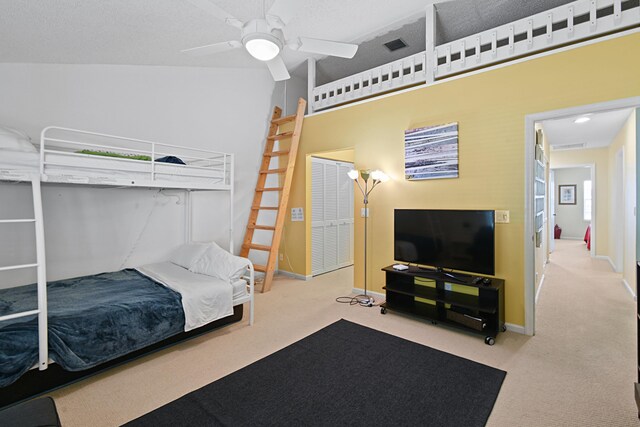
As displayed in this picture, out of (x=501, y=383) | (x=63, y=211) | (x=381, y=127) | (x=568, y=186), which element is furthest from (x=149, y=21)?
(x=568, y=186)

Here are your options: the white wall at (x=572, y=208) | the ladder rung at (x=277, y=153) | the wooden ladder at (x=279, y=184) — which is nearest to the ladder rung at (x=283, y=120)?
the wooden ladder at (x=279, y=184)

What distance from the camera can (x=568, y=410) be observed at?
182cm

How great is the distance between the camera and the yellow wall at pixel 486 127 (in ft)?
8.13

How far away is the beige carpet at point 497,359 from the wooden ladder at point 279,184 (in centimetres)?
57

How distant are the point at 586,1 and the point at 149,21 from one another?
12.2 feet

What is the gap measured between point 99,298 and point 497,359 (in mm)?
3204

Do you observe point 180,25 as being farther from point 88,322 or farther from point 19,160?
point 88,322

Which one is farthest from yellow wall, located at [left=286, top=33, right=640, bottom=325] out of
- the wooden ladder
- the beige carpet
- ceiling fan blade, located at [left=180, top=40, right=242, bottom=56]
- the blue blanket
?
the blue blanket

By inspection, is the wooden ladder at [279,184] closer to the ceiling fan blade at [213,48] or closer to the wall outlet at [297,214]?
the wall outlet at [297,214]

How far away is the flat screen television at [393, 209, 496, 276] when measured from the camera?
2.87 metres

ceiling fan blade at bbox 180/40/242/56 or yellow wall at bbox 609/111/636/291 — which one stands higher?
ceiling fan blade at bbox 180/40/242/56

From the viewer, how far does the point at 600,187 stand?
6316 mm

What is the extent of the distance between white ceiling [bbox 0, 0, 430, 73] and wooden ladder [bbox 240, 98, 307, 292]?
1.23 metres

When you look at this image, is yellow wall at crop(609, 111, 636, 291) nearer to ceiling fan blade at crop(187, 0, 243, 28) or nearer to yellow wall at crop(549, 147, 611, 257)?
yellow wall at crop(549, 147, 611, 257)
